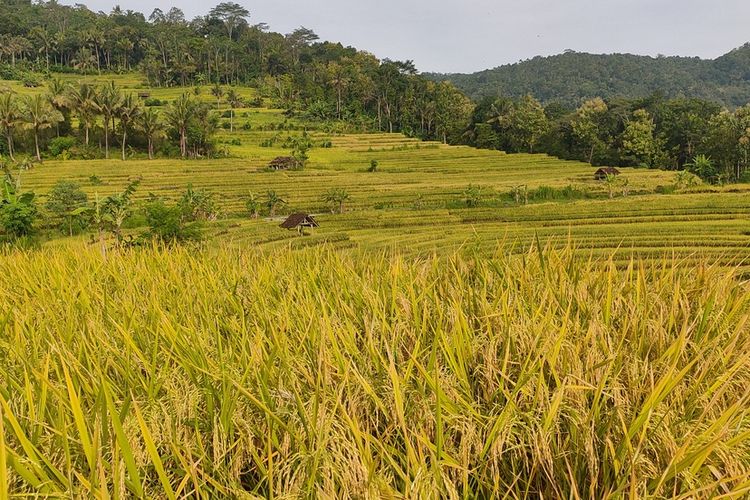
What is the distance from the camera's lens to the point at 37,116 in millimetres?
A: 48625

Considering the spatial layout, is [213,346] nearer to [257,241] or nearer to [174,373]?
[174,373]

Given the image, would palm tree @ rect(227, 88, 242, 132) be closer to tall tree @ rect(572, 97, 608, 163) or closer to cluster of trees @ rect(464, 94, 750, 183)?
cluster of trees @ rect(464, 94, 750, 183)

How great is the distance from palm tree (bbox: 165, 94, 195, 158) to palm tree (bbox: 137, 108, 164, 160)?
140 centimetres

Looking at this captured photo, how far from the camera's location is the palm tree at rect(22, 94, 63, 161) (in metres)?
48.4

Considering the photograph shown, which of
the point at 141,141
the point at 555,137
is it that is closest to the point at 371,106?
the point at 555,137

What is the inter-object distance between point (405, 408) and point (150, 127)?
60234 mm

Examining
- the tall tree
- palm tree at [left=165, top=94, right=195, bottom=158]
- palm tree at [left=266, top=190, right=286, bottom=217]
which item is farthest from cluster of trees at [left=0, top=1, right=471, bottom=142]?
palm tree at [left=266, top=190, right=286, bottom=217]

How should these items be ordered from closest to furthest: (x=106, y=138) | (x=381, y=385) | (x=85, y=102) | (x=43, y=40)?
(x=381, y=385) → (x=106, y=138) → (x=85, y=102) → (x=43, y=40)

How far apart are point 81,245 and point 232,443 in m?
6.63

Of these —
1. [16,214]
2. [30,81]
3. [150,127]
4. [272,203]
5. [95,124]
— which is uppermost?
[30,81]

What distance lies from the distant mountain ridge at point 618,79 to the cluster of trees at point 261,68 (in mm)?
62938

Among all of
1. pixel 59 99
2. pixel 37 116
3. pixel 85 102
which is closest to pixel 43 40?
pixel 59 99

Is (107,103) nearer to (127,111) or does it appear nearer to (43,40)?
(127,111)

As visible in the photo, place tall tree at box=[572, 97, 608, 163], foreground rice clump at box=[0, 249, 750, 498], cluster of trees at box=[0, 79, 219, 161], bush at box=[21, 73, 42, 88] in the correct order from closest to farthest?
1. foreground rice clump at box=[0, 249, 750, 498]
2. cluster of trees at box=[0, 79, 219, 161]
3. tall tree at box=[572, 97, 608, 163]
4. bush at box=[21, 73, 42, 88]
